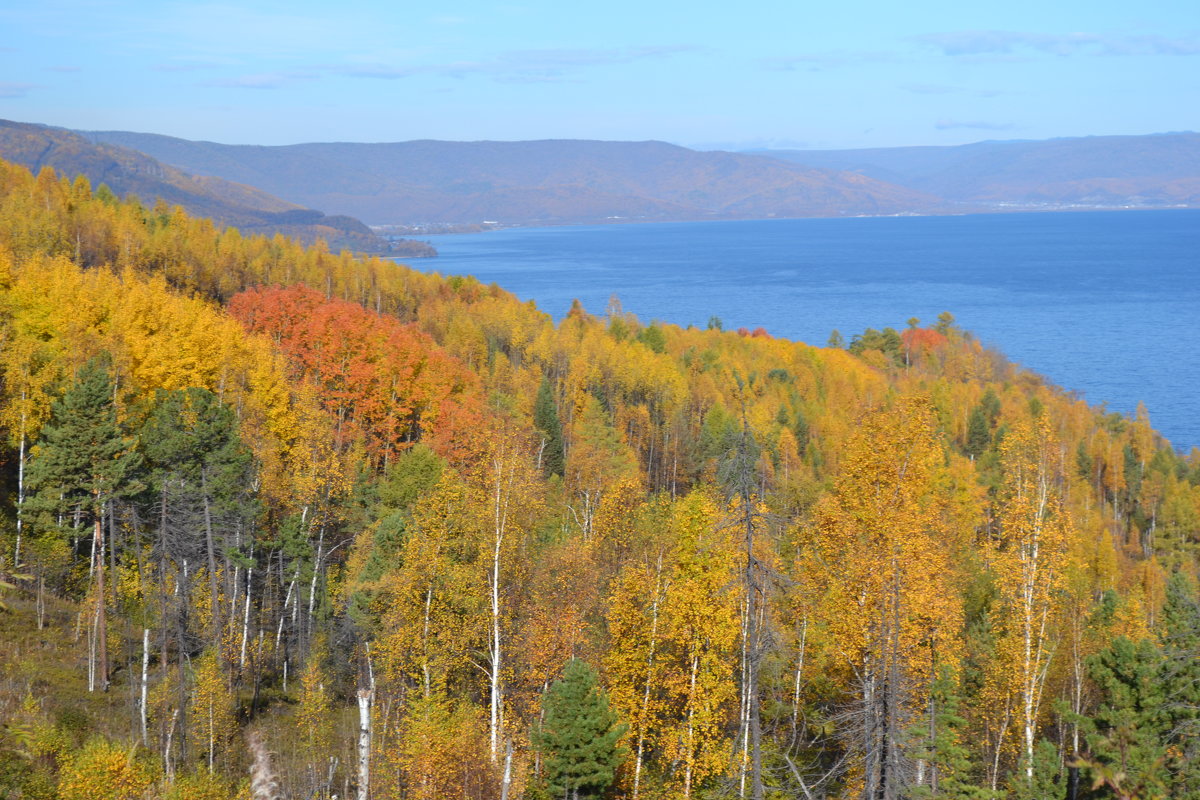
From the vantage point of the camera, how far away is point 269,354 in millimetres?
50344

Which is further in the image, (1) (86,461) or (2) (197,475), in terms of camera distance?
(2) (197,475)

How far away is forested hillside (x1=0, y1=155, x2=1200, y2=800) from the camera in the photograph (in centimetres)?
A: 2058

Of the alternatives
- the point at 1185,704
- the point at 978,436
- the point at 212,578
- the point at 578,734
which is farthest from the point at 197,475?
the point at 978,436

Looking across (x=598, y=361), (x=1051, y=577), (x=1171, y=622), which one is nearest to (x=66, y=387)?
(x=1051, y=577)

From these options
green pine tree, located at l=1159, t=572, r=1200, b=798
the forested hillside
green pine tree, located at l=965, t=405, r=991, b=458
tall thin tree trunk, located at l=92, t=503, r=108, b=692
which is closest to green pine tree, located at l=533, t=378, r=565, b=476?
the forested hillside

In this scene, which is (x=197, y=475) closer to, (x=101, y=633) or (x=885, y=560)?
(x=101, y=633)

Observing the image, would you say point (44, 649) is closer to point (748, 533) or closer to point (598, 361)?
point (748, 533)

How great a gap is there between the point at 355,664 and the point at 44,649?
9.53 m

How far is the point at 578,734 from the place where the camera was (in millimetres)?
22031

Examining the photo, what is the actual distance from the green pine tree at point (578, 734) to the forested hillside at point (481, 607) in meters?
0.07

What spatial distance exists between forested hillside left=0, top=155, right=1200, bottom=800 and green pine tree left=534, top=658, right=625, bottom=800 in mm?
69

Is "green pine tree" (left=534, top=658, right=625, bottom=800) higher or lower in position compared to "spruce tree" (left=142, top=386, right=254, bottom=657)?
A: lower

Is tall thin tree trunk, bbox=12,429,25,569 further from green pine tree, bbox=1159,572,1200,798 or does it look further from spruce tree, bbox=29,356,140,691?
green pine tree, bbox=1159,572,1200,798

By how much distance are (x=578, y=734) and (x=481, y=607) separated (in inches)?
167
